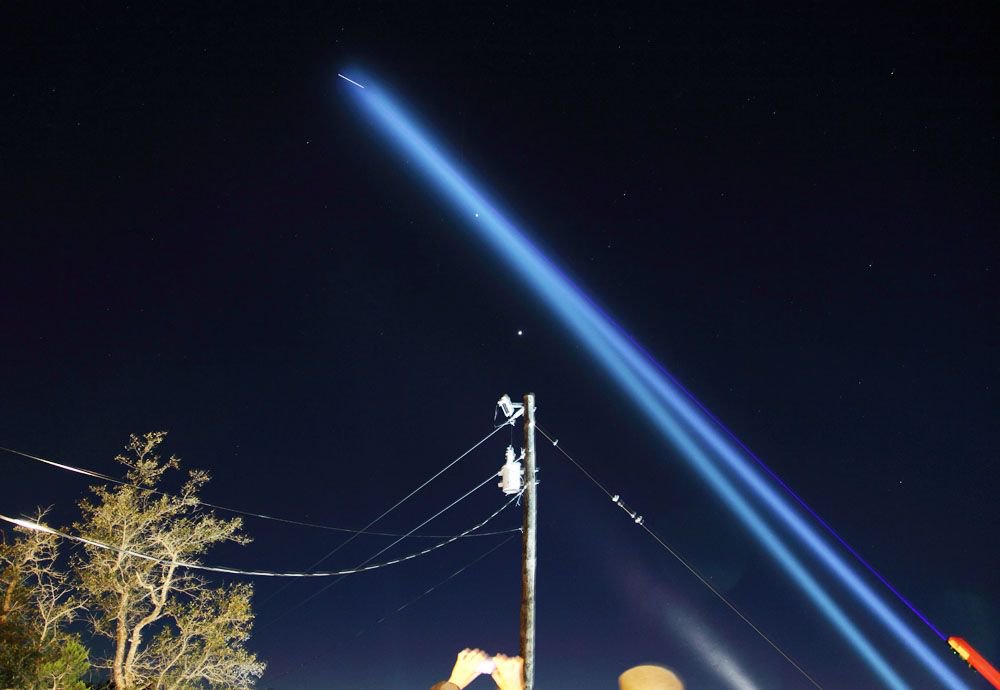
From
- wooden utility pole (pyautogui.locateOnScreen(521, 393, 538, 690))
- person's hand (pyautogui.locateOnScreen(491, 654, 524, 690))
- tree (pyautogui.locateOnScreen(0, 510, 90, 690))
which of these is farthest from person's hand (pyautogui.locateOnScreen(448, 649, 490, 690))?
tree (pyautogui.locateOnScreen(0, 510, 90, 690))

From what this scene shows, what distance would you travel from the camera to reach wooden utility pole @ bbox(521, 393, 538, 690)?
39.1ft

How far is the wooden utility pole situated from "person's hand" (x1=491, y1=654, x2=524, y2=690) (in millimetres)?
8135

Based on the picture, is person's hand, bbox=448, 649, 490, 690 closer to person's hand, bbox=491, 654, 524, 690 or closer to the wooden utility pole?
person's hand, bbox=491, 654, 524, 690

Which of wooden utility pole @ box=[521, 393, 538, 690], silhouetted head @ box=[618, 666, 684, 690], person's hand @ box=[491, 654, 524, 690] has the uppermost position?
wooden utility pole @ box=[521, 393, 538, 690]

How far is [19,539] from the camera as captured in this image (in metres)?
22.7

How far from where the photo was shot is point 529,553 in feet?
41.7

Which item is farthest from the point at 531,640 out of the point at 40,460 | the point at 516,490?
the point at 40,460

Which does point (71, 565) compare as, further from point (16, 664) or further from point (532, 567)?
point (532, 567)

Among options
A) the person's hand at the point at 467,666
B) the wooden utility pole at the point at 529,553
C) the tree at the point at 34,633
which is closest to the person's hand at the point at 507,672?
the person's hand at the point at 467,666

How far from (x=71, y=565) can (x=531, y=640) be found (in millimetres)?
18922

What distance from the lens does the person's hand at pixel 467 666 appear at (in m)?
3.62

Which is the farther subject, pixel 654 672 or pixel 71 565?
pixel 71 565

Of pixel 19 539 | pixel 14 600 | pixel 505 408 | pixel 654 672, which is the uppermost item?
pixel 19 539

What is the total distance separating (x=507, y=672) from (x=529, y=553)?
29.6 feet
